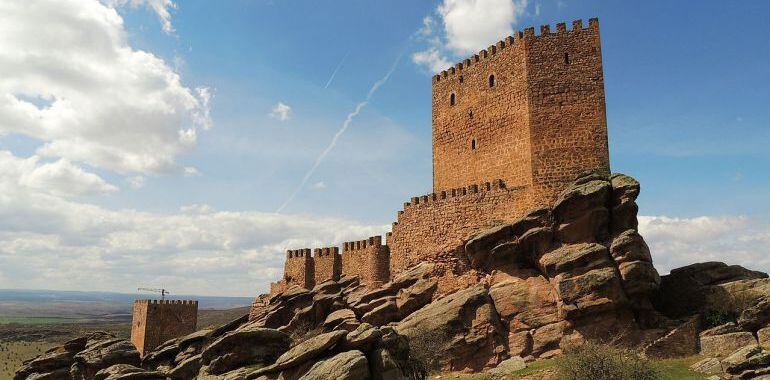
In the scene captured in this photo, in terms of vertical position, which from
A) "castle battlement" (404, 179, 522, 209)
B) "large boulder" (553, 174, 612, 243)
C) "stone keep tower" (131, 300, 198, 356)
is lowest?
"stone keep tower" (131, 300, 198, 356)

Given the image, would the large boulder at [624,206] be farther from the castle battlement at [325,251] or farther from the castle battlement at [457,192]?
the castle battlement at [325,251]

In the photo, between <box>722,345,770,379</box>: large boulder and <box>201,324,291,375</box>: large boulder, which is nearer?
<box>722,345,770,379</box>: large boulder

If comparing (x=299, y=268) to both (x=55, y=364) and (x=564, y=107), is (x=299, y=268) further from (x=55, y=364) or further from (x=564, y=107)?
(x=564, y=107)

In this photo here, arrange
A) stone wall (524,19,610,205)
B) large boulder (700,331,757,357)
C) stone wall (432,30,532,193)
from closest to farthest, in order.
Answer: large boulder (700,331,757,357) → stone wall (524,19,610,205) → stone wall (432,30,532,193)

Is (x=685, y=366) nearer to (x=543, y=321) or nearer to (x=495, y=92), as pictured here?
(x=543, y=321)

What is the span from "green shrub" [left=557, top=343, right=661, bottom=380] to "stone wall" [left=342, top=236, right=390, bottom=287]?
16027 mm

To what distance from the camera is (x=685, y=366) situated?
2186 cm

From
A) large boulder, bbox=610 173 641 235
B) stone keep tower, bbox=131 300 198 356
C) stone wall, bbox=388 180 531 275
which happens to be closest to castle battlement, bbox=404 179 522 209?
stone wall, bbox=388 180 531 275

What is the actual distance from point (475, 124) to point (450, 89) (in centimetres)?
389

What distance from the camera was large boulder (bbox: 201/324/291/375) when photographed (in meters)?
21.8

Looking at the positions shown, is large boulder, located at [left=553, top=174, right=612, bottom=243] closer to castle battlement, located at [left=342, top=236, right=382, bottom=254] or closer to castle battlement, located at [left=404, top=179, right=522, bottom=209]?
castle battlement, located at [left=404, top=179, right=522, bottom=209]

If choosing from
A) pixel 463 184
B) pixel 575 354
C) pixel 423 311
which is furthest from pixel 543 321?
pixel 463 184

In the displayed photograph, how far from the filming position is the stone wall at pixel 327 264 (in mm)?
38812

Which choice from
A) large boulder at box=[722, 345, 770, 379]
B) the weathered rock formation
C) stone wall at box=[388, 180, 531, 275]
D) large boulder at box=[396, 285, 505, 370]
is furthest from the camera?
stone wall at box=[388, 180, 531, 275]
